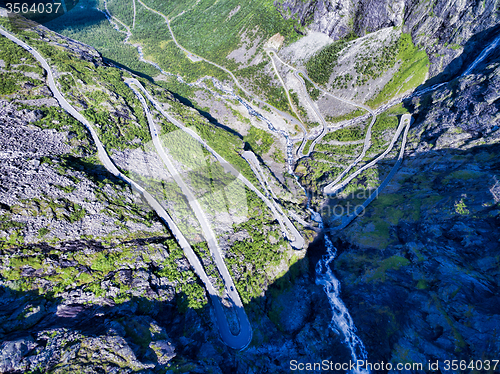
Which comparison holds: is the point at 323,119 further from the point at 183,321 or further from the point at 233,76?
the point at 183,321

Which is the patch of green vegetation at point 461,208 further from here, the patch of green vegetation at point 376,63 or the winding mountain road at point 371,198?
the patch of green vegetation at point 376,63

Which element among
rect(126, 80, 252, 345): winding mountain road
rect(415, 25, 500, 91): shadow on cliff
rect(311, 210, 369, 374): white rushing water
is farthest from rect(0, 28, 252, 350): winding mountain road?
rect(415, 25, 500, 91): shadow on cliff

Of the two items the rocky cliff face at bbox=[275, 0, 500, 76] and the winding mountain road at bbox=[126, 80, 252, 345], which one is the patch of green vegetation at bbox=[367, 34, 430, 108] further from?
the winding mountain road at bbox=[126, 80, 252, 345]

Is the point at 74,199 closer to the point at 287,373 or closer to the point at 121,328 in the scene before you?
the point at 121,328

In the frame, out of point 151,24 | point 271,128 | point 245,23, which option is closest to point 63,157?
point 271,128

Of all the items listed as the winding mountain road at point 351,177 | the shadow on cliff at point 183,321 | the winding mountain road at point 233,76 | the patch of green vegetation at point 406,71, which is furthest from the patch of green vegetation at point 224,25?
the shadow on cliff at point 183,321
